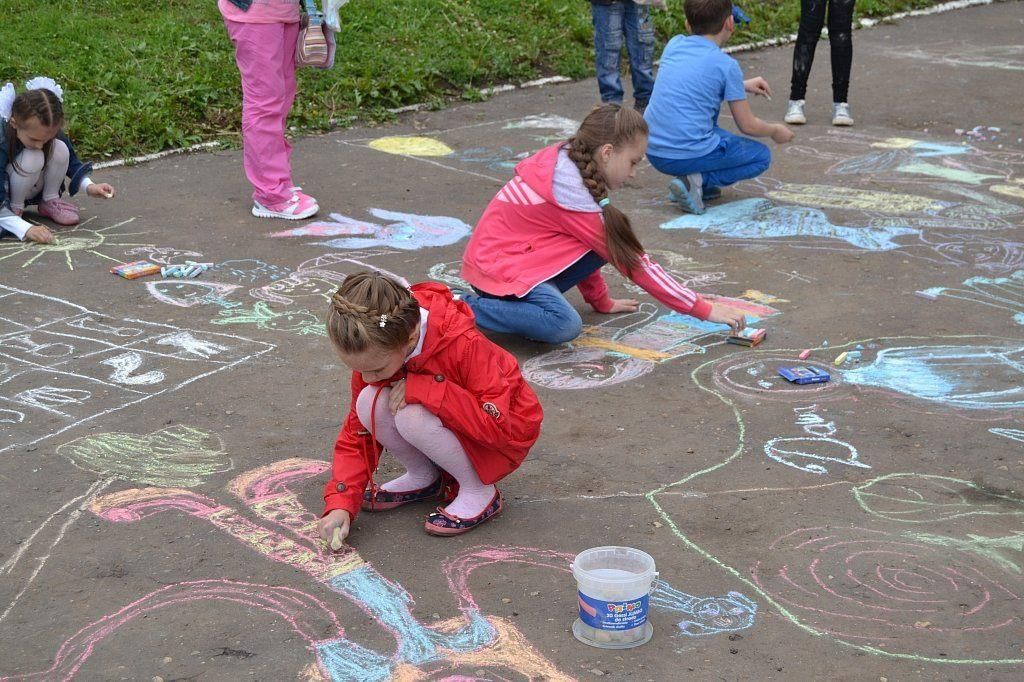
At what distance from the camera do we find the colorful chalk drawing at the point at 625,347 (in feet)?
13.5

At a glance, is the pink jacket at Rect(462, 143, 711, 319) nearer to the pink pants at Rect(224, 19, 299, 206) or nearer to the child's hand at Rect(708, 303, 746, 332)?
the child's hand at Rect(708, 303, 746, 332)

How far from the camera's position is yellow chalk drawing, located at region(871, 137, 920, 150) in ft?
22.7

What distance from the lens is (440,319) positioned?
9.63 feet

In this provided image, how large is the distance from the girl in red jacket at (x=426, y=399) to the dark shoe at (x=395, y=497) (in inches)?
1.8

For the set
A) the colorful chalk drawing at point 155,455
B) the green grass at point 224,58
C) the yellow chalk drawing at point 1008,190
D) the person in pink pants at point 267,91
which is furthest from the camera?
the green grass at point 224,58

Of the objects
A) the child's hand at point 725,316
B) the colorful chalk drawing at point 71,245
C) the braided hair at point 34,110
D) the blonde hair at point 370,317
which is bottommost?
the child's hand at point 725,316

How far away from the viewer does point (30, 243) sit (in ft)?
17.5

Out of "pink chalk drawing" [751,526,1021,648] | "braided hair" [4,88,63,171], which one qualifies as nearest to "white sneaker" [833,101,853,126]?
"braided hair" [4,88,63,171]

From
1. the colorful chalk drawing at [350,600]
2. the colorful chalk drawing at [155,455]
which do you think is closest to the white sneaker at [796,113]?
the colorful chalk drawing at [155,455]

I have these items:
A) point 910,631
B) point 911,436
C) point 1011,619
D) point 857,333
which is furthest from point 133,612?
point 857,333

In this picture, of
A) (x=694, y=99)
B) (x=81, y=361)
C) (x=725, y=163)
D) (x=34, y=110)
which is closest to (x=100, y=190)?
(x=34, y=110)

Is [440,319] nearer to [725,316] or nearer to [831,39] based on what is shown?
[725,316]

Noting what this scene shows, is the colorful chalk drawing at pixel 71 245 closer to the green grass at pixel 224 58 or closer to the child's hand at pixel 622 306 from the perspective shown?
the green grass at pixel 224 58

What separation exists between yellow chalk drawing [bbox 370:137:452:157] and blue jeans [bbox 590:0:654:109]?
1271 mm
